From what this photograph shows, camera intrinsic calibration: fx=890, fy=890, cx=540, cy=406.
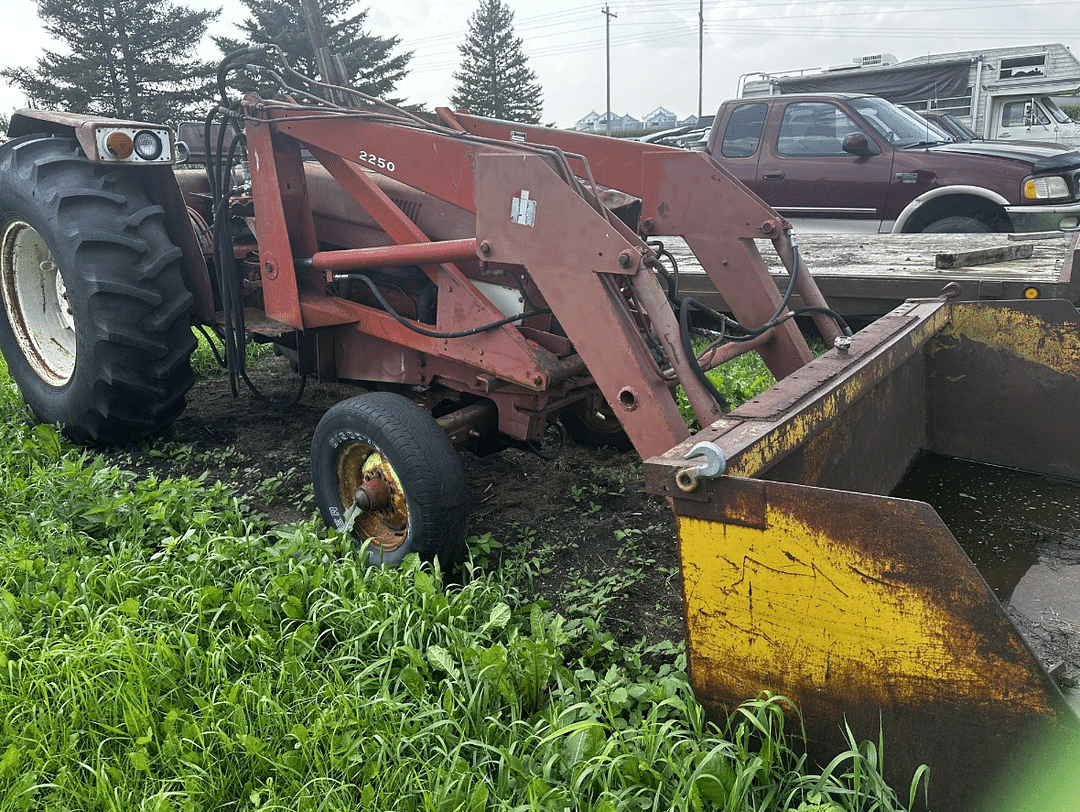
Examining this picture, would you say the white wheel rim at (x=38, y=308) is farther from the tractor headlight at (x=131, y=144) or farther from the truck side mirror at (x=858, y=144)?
the truck side mirror at (x=858, y=144)

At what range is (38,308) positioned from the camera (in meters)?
4.65

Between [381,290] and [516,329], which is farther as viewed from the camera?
[381,290]

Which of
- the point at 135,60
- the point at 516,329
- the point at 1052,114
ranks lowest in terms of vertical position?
the point at 516,329

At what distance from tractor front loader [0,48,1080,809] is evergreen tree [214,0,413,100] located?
29.4 metres

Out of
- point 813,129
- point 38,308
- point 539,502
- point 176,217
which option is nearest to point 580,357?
point 539,502

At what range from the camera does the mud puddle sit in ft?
7.86

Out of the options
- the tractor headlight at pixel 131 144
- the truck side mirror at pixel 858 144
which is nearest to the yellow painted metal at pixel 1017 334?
the tractor headlight at pixel 131 144

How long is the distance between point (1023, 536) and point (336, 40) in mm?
34722

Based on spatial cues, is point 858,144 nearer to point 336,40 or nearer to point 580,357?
point 580,357

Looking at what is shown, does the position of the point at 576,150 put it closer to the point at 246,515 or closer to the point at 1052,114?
the point at 246,515

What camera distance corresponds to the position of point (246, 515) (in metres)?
3.73

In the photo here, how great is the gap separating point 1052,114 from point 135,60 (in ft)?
97.8

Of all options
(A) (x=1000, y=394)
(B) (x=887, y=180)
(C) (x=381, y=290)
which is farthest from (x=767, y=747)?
(B) (x=887, y=180)

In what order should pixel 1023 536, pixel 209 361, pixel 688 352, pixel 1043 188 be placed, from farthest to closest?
pixel 1043 188 → pixel 209 361 → pixel 1023 536 → pixel 688 352
